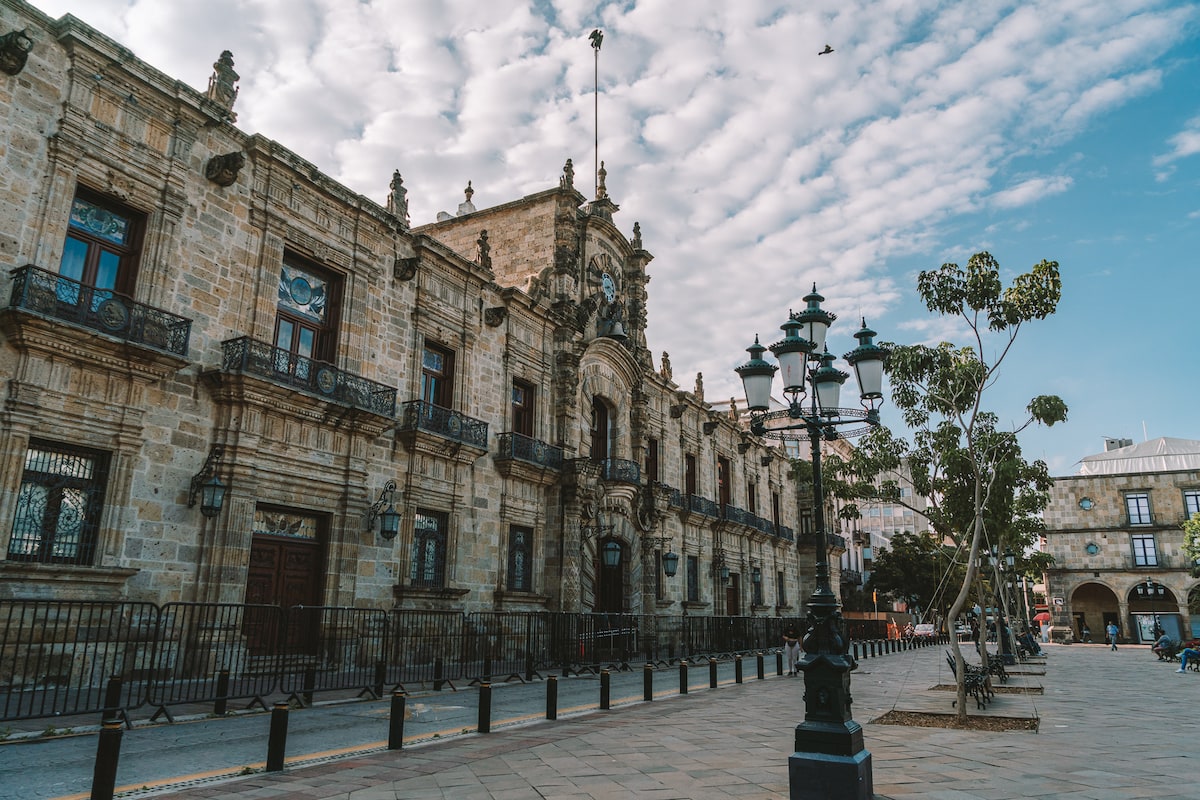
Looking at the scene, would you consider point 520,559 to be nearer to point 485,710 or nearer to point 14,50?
point 485,710

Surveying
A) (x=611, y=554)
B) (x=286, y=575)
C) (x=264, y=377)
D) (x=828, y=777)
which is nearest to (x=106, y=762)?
(x=828, y=777)

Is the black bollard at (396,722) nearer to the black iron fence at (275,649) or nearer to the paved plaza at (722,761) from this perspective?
the paved plaza at (722,761)

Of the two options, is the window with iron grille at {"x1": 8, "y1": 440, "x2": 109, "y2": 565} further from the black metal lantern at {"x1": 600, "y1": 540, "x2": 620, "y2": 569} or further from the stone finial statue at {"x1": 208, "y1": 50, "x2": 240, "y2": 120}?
the black metal lantern at {"x1": 600, "y1": 540, "x2": 620, "y2": 569}

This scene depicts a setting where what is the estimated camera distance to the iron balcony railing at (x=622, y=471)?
22188 mm

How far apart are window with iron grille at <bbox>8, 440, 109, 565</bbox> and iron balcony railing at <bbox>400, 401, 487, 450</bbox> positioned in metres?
6.01

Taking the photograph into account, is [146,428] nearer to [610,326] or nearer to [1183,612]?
[610,326]

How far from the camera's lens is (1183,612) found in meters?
40.0

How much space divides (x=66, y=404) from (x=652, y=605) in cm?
1746

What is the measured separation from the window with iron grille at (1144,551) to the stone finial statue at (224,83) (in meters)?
48.7

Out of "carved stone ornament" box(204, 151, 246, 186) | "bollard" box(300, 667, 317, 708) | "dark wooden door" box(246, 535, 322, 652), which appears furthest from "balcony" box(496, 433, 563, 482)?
"bollard" box(300, 667, 317, 708)

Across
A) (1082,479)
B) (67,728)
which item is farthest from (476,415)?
(1082,479)

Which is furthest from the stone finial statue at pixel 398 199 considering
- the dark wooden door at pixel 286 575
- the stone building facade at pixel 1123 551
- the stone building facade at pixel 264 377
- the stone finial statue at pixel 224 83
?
the stone building facade at pixel 1123 551

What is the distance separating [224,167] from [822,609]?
11.8 meters

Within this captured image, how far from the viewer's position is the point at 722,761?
7.06 meters
